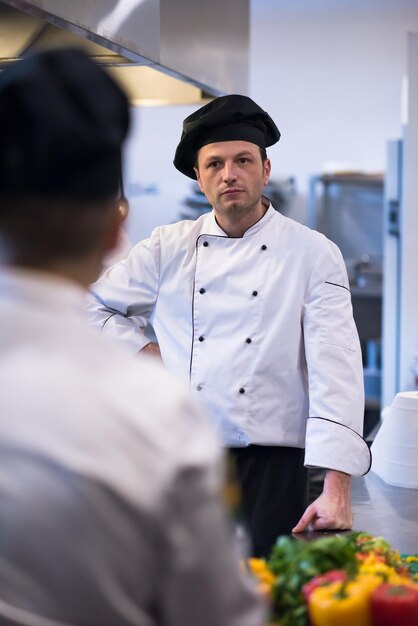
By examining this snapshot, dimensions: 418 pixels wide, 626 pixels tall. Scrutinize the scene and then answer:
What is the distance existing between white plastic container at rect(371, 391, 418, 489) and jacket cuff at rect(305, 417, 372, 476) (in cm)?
39

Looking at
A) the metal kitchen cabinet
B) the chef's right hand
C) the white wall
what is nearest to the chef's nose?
the chef's right hand

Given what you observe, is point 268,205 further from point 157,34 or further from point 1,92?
point 1,92

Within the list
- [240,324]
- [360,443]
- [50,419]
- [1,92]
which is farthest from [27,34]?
[50,419]

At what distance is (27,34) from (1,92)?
135 centimetres

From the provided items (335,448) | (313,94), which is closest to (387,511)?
(335,448)

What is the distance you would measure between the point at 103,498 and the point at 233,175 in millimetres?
1550

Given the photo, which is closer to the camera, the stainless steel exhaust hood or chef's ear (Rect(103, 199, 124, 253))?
chef's ear (Rect(103, 199, 124, 253))

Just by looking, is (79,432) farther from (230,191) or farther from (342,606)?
(230,191)

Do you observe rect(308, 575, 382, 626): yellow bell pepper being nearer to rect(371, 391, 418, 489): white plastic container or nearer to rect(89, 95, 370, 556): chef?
rect(89, 95, 370, 556): chef

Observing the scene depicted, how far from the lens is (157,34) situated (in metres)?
2.13

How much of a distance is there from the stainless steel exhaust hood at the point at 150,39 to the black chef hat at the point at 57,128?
0.49m

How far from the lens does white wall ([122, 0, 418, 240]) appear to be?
6.95 meters

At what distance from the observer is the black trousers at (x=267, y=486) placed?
85.0 inches

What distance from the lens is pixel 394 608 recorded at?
1.16 m
